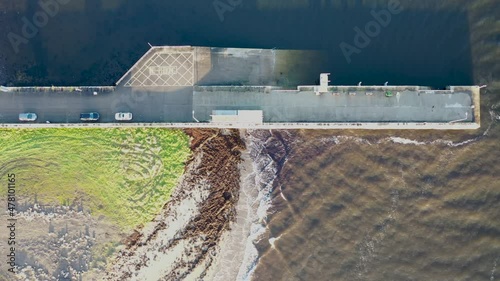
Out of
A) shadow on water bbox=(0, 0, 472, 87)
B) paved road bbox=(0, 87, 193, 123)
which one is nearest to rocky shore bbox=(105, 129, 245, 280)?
paved road bbox=(0, 87, 193, 123)

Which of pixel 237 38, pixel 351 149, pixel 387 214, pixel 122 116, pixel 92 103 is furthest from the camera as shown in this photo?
pixel 237 38

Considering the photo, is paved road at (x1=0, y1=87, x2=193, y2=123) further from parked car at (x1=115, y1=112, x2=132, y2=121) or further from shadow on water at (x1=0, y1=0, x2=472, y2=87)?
shadow on water at (x1=0, y1=0, x2=472, y2=87)

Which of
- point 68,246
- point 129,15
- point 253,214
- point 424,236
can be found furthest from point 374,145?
point 68,246

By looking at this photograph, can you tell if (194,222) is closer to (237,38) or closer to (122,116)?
(122,116)

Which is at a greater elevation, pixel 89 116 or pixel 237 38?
pixel 237 38

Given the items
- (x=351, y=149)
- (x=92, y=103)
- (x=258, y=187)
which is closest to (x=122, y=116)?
(x=92, y=103)

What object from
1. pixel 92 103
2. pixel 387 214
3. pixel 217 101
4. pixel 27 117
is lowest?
pixel 387 214

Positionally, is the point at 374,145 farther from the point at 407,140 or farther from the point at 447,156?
the point at 447,156
